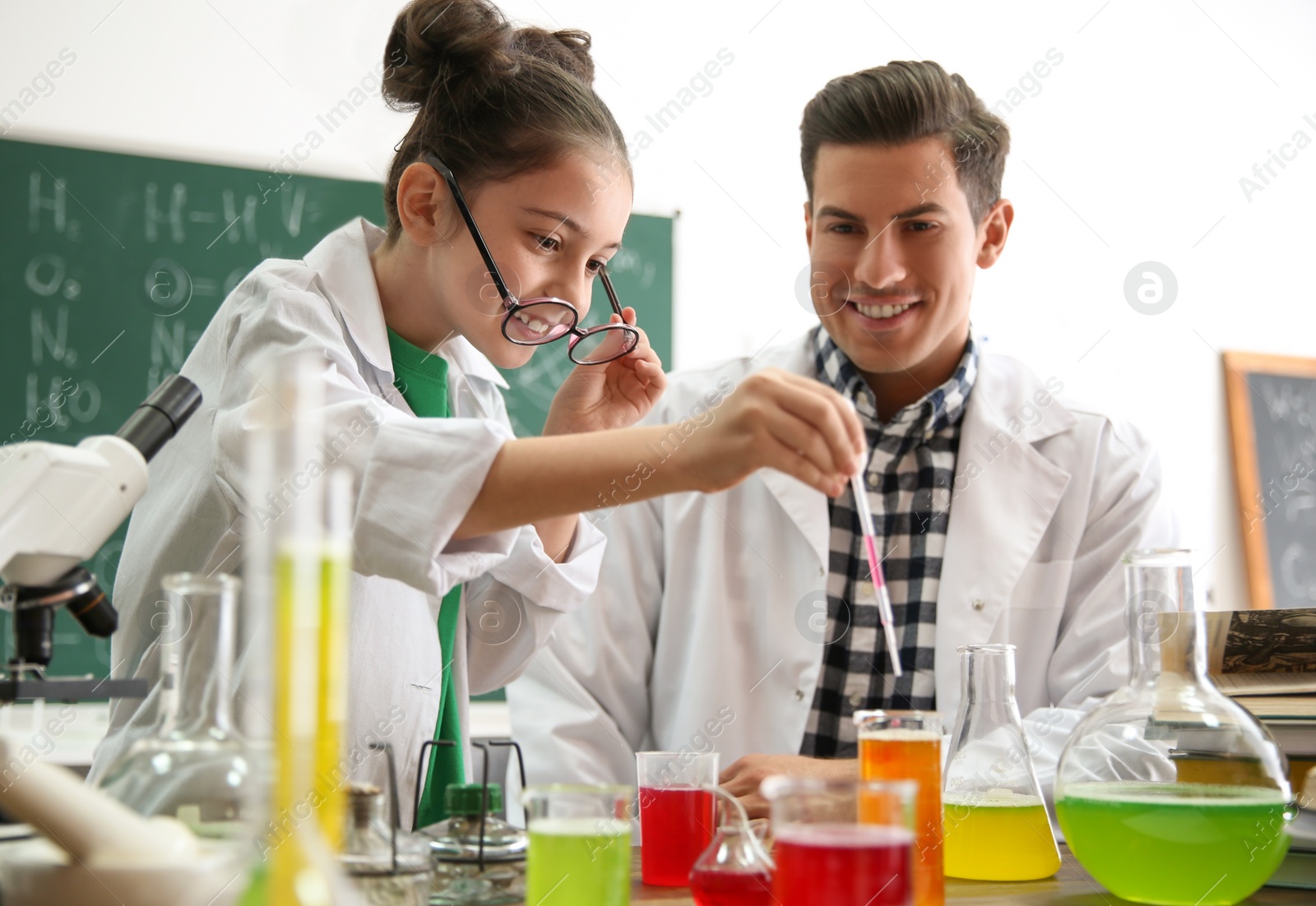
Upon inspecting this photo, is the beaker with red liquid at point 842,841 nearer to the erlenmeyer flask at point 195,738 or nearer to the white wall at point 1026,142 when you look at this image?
the erlenmeyer flask at point 195,738

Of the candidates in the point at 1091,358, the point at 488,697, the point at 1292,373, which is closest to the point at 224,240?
the point at 488,697

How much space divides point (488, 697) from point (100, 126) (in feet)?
5.70

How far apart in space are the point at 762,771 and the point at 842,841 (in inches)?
29.4

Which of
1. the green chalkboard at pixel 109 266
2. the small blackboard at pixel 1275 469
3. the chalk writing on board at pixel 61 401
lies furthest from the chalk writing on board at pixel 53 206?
the small blackboard at pixel 1275 469

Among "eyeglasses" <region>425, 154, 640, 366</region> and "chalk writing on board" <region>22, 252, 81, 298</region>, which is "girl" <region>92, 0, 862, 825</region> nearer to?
"eyeglasses" <region>425, 154, 640, 366</region>

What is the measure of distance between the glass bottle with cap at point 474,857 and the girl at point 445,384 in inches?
7.6

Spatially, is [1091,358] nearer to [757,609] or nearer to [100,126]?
[757,609]

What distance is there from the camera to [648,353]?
1624 mm

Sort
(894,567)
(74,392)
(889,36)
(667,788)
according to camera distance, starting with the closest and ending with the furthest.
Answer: (667,788)
(894,567)
(74,392)
(889,36)

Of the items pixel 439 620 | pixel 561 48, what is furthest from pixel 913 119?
pixel 439 620

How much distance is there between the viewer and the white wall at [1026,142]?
9.46 ft

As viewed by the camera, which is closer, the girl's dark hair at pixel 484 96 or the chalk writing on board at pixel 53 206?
the girl's dark hair at pixel 484 96

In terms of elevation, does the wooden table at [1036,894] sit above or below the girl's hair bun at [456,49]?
below

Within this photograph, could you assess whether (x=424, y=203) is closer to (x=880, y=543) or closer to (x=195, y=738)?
(x=195, y=738)
